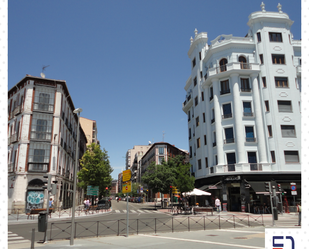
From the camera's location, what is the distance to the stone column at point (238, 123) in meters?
32.3

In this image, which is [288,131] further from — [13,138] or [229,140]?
[13,138]

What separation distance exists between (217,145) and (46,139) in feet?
77.4

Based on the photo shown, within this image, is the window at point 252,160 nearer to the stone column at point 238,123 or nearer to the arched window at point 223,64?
the stone column at point 238,123

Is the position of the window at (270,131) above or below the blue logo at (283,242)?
above

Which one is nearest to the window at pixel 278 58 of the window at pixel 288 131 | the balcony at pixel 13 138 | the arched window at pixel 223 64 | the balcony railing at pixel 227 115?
the arched window at pixel 223 64

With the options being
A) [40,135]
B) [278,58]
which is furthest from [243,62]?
[40,135]

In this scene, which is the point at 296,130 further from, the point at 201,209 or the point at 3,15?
the point at 3,15

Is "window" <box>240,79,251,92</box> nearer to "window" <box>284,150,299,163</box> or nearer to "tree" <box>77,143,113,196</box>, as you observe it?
"window" <box>284,150,299,163</box>

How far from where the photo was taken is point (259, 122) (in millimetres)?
33344

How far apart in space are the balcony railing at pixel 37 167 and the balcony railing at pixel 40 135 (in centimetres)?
340

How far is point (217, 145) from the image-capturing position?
34.4 meters

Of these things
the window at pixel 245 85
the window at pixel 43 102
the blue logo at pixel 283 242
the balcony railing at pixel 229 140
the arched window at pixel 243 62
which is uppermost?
the arched window at pixel 243 62

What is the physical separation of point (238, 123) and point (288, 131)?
6.56 metres

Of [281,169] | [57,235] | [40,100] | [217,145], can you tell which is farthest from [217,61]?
[57,235]
